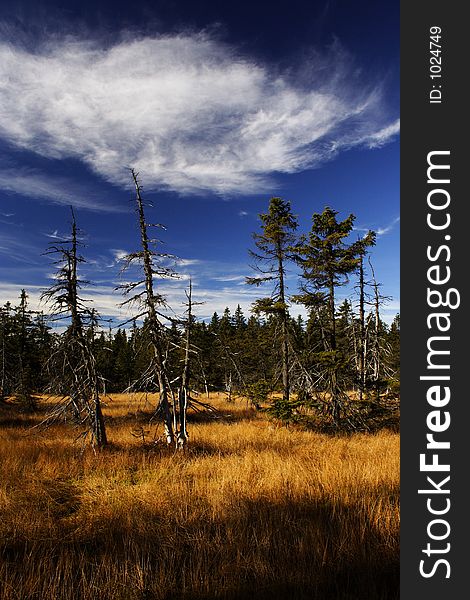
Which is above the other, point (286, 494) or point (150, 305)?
point (150, 305)

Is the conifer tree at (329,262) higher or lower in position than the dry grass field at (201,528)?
higher

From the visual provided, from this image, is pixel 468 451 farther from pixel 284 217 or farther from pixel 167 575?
pixel 284 217

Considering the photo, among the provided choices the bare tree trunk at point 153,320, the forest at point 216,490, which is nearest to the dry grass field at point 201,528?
the forest at point 216,490

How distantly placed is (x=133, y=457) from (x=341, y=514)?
6.94 metres

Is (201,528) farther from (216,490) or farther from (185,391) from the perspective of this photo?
(185,391)

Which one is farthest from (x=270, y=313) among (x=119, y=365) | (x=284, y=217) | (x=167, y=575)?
(x=119, y=365)

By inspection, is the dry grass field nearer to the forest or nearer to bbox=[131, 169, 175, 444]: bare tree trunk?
the forest

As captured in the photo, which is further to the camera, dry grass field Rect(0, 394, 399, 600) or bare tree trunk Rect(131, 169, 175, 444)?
bare tree trunk Rect(131, 169, 175, 444)

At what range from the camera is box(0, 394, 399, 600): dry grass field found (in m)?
3.18

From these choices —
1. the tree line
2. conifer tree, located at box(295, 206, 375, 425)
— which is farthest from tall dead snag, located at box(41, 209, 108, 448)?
conifer tree, located at box(295, 206, 375, 425)

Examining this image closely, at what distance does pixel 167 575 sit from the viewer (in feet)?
10.9

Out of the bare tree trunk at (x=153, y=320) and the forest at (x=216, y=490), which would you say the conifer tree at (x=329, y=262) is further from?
the bare tree trunk at (x=153, y=320)

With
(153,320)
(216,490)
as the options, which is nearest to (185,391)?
(153,320)

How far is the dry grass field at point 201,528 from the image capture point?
3.18 m
